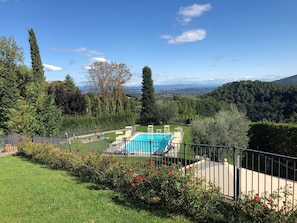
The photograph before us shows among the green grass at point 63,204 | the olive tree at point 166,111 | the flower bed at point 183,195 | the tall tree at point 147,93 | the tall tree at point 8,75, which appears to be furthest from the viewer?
the tall tree at point 147,93

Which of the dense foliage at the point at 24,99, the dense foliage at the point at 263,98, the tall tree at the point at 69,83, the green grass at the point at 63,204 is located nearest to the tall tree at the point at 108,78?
the tall tree at the point at 69,83

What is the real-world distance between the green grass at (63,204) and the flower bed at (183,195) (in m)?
0.26

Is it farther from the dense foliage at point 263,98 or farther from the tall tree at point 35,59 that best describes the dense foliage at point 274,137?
the tall tree at point 35,59

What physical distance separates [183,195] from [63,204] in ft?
9.21

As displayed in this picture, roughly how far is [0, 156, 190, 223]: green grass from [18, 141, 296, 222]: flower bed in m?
0.26

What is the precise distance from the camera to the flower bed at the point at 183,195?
3.46m

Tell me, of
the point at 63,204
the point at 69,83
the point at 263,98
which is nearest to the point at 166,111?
the point at 263,98

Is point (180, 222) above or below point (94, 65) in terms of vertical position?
below

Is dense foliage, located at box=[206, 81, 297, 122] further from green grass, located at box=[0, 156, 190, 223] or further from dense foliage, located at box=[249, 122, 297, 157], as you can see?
green grass, located at box=[0, 156, 190, 223]

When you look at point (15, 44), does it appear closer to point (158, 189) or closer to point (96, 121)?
point (96, 121)

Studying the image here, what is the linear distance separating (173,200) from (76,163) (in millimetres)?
4504

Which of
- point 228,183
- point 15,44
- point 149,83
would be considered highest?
point 15,44

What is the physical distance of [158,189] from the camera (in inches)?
183

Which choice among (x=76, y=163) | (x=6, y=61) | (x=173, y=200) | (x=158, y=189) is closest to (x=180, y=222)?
(x=173, y=200)
